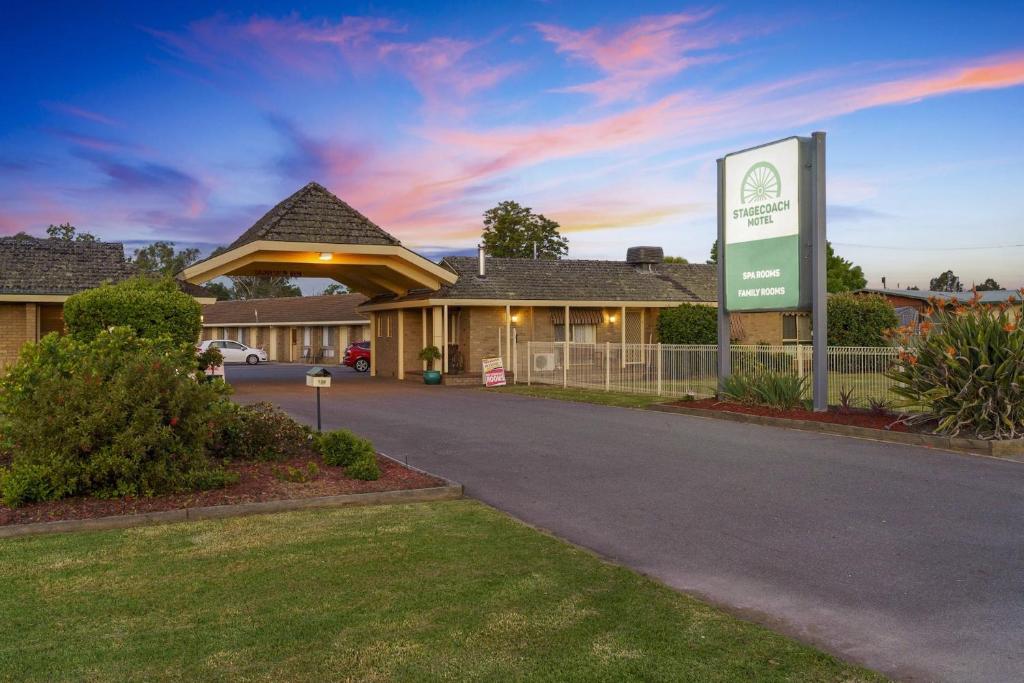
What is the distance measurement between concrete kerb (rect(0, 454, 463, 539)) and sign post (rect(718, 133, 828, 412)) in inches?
387

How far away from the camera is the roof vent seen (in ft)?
124

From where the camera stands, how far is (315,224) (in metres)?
27.5

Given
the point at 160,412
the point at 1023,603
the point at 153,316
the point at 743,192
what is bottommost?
the point at 1023,603

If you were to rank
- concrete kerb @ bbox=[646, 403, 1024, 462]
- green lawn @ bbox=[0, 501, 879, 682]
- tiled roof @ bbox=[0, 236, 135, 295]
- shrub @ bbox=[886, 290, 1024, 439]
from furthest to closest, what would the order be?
tiled roof @ bbox=[0, 236, 135, 295] → shrub @ bbox=[886, 290, 1024, 439] → concrete kerb @ bbox=[646, 403, 1024, 462] → green lawn @ bbox=[0, 501, 879, 682]

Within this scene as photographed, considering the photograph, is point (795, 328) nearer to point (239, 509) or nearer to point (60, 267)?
point (60, 267)

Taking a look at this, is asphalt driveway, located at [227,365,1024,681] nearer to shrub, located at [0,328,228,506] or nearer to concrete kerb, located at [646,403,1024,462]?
concrete kerb, located at [646,403,1024,462]

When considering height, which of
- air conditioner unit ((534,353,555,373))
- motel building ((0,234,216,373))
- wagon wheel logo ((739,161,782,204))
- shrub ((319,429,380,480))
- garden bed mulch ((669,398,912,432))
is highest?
wagon wheel logo ((739,161,782,204))

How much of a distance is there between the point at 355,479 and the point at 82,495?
267cm

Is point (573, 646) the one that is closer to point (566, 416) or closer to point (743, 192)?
point (566, 416)

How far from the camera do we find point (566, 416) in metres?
17.9

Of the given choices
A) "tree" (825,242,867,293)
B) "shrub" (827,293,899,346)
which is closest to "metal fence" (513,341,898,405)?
"shrub" (827,293,899,346)

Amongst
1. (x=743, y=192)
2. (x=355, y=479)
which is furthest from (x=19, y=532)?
(x=743, y=192)

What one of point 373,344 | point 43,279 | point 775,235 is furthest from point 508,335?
point 43,279

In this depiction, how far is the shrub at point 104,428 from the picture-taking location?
26.6 feet
